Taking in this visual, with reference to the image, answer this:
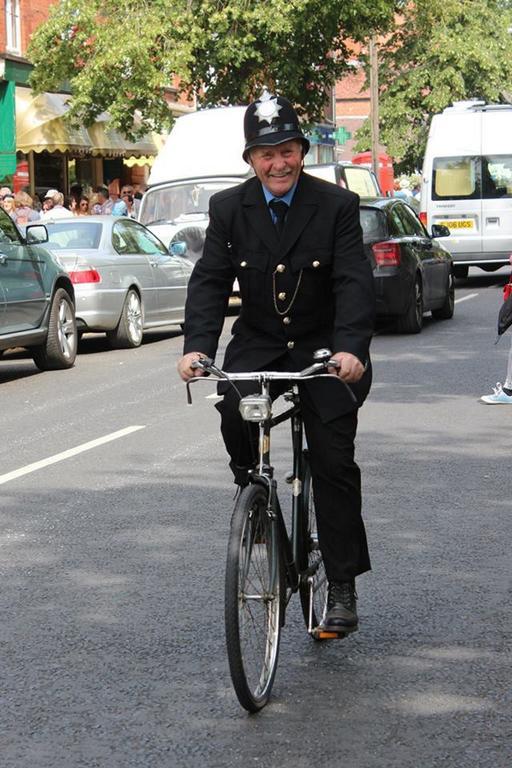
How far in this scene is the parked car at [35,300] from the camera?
15273 mm

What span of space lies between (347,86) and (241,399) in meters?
88.1

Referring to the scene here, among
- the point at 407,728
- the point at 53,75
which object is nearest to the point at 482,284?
the point at 53,75

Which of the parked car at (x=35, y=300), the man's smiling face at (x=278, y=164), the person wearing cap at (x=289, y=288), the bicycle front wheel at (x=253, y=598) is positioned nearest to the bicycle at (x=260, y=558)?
the bicycle front wheel at (x=253, y=598)

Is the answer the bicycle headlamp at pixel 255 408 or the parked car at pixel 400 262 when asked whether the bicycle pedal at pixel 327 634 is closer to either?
the bicycle headlamp at pixel 255 408

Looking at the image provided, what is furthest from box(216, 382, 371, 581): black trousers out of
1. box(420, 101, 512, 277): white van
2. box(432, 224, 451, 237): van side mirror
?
box(420, 101, 512, 277): white van

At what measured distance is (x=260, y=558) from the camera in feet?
16.4


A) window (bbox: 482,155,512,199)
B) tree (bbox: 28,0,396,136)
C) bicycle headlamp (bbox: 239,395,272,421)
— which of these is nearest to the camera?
bicycle headlamp (bbox: 239,395,272,421)

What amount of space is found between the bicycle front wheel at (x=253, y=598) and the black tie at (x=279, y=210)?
88cm

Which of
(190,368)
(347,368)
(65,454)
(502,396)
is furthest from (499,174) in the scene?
(190,368)

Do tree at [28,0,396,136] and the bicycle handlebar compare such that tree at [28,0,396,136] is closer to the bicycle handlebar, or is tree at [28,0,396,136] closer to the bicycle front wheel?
the bicycle handlebar

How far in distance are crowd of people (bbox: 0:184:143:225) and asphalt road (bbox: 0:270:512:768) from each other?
390 inches

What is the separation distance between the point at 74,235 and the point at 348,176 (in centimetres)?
1121

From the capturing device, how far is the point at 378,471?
31.3 ft

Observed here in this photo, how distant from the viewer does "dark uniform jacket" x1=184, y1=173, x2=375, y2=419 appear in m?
5.27
